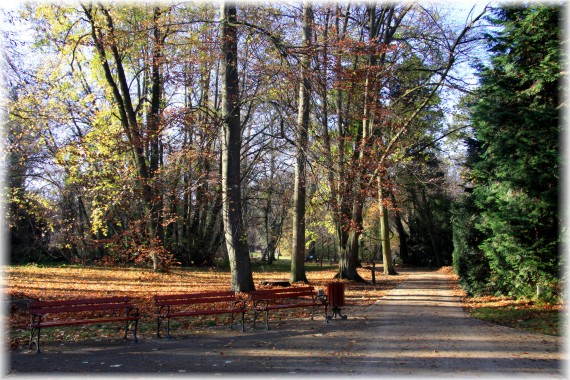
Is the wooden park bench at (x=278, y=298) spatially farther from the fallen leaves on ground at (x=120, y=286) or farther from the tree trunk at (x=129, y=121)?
the tree trunk at (x=129, y=121)

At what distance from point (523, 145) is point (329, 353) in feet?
28.4

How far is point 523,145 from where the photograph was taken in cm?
1295

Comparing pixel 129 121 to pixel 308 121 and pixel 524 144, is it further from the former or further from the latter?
pixel 524 144

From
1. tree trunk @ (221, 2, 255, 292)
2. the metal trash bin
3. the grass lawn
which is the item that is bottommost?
the grass lawn

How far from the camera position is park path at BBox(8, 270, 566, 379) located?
6625mm

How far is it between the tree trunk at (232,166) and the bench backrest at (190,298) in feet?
10.5

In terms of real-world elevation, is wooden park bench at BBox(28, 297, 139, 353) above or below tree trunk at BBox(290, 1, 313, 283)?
below

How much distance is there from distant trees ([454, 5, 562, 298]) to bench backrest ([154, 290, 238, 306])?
805 centimetres

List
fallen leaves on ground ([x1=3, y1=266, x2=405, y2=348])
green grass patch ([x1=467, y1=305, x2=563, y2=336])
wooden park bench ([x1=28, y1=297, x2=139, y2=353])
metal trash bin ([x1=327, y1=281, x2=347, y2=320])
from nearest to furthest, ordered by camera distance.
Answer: wooden park bench ([x1=28, y1=297, x2=139, y2=353]), green grass patch ([x1=467, y1=305, x2=563, y2=336]), metal trash bin ([x1=327, y1=281, x2=347, y2=320]), fallen leaves on ground ([x1=3, y1=266, x2=405, y2=348])

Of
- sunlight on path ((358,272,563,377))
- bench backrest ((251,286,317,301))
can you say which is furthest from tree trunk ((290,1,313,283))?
sunlight on path ((358,272,563,377))

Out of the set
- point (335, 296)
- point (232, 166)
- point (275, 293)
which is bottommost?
point (335, 296)

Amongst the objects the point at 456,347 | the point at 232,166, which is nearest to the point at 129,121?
the point at 232,166

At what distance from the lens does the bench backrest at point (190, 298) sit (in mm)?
9367

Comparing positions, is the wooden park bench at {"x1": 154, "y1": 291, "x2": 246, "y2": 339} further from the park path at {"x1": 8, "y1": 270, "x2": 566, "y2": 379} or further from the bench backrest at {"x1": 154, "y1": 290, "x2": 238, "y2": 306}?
the park path at {"x1": 8, "y1": 270, "x2": 566, "y2": 379}
